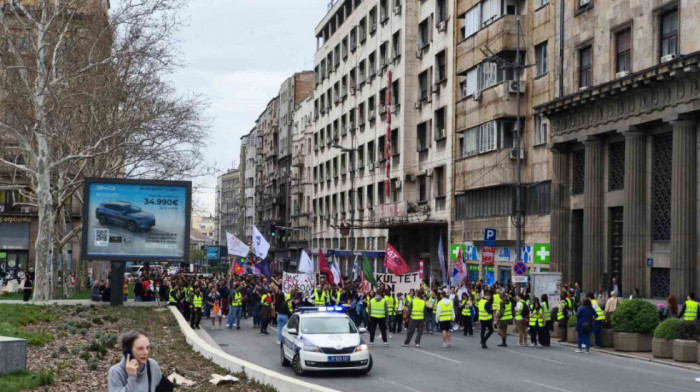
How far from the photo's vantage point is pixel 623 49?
34.5m

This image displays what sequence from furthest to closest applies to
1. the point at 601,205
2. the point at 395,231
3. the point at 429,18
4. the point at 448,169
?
the point at 395,231, the point at 429,18, the point at 448,169, the point at 601,205

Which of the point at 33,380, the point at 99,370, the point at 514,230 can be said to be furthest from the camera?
the point at 514,230

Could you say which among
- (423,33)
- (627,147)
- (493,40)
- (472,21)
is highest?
(423,33)

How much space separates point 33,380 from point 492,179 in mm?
32383

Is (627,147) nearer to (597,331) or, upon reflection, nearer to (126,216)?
(597,331)

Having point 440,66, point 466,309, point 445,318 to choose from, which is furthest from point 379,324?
point 440,66

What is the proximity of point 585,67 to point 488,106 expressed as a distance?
836cm

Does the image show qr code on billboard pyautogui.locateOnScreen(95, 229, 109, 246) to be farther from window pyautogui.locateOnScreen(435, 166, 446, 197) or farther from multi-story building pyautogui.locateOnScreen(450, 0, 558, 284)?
window pyautogui.locateOnScreen(435, 166, 446, 197)

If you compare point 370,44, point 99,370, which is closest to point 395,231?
point 370,44

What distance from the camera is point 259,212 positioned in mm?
127500

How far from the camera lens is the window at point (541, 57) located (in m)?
42.0

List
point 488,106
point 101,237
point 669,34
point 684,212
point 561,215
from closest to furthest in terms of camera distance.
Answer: point 684,212
point 669,34
point 101,237
point 561,215
point 488,106

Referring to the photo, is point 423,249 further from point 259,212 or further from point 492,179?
point 259,212

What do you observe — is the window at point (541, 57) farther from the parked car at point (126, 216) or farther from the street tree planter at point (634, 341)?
the street tree planter at point (634, 341)
